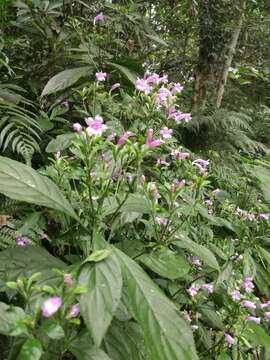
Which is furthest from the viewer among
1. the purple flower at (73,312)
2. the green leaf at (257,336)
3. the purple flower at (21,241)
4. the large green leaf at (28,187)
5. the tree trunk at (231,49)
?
the tree trunk at (231,49)

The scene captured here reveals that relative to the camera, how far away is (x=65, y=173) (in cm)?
152

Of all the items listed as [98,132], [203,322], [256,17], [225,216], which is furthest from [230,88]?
[98,132]

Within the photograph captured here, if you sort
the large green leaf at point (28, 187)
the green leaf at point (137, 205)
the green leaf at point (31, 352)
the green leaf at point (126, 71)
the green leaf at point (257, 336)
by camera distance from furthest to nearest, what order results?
the green leaf at point (126, 71) < the green leaf at point (257, 336) < the green leaf at point (137, 205) < the large green leaf at point (28, 187) < the green leaf at point (31, 352)

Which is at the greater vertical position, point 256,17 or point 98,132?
point 256,17

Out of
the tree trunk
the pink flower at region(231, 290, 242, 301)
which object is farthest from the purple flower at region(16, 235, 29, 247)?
the tree trunk

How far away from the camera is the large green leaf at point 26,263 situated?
1.13 metres

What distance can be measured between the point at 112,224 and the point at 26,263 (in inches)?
10.3

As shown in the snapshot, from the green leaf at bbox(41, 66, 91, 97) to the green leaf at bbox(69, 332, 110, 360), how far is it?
1535 millimetres

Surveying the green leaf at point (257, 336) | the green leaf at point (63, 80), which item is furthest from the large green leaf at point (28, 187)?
the green leaf at point (63, 80)

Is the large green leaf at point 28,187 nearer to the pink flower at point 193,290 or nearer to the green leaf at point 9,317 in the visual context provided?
the green leaf at point 9,317

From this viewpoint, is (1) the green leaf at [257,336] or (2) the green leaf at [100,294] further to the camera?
(1) the green leaf at [257,336]

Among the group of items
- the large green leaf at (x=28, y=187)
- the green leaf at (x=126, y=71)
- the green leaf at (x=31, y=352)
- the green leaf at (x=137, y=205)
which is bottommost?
the green leaf at (x=31, y=352)

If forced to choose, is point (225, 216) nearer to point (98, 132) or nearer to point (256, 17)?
point (98, 132)

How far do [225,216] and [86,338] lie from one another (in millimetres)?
1438
